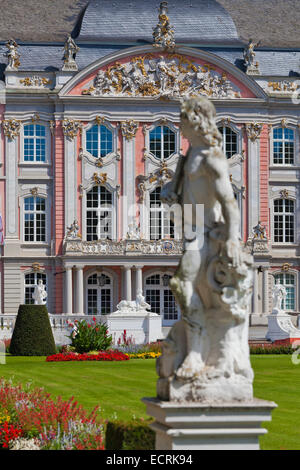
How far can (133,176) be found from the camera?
50656 millimetres

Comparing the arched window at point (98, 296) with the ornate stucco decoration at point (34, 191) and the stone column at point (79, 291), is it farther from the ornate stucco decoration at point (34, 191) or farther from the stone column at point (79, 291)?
the ornate stucco decoration at point (34, 191)

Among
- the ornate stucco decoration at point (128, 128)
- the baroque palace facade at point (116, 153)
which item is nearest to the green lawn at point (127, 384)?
the baroque palace facade at point (116, 153)

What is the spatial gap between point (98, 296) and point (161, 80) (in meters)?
10.6

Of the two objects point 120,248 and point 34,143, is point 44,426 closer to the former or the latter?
point 120,248

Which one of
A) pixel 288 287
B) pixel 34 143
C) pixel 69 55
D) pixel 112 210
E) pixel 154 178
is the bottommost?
pixel 288 287

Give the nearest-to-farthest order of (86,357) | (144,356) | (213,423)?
(213,423), (86,357), (144,356)

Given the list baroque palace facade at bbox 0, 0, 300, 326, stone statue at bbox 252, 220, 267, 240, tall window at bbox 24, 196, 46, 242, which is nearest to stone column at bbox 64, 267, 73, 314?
baroque palace facade at bbox 0, 0, 300, 326

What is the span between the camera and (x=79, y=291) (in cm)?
4853

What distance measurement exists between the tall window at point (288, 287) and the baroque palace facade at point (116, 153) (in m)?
0.07

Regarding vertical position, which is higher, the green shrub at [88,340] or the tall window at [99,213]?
the tall window at [99,213]

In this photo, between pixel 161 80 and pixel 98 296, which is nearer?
pixel 98 296

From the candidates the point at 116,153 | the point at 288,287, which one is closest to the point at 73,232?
the point at 116,153

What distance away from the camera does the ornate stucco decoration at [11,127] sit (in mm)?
50188

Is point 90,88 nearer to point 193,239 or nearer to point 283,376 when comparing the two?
point 283,376
